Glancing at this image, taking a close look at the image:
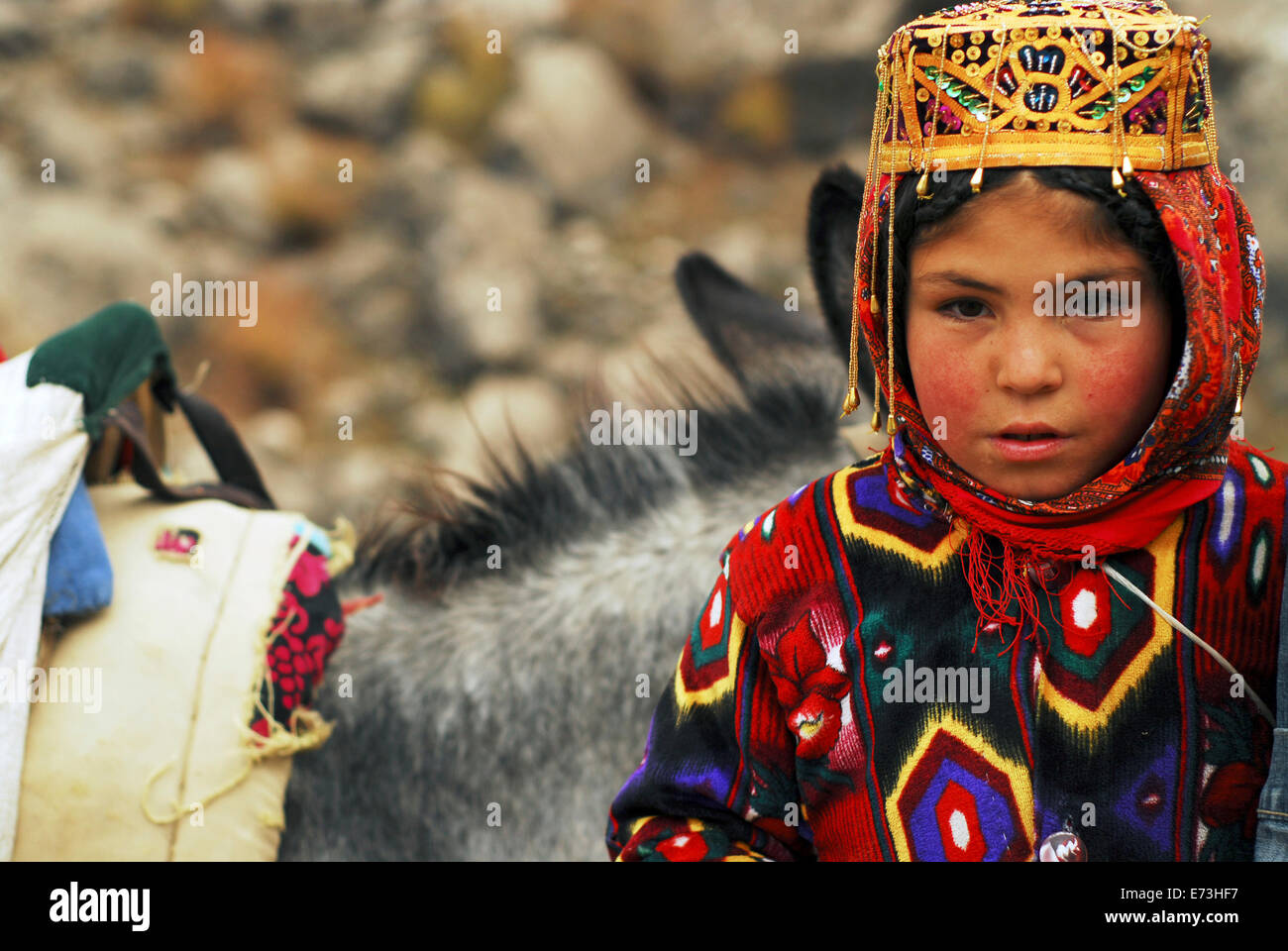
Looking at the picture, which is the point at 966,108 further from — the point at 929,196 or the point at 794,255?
the point at 794,255

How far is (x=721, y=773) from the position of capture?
2.92 ft

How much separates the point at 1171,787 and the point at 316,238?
2.29 m

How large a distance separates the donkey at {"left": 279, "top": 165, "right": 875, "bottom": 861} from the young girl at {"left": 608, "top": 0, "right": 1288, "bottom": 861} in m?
0.59

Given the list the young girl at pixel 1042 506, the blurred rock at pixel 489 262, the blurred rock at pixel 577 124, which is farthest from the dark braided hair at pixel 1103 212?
the blurred rock at pixel 489 262

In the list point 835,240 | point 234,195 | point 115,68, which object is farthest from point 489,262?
point 835,240

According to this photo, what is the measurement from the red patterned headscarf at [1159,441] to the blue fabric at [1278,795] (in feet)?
0.39

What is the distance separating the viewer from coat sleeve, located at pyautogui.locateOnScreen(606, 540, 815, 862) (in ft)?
2.90

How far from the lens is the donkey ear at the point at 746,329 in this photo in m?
1.55

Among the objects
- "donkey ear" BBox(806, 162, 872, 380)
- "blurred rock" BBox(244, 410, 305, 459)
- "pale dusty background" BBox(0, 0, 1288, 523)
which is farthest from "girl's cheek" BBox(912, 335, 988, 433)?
"blurred rock" BBox(244, 410, 305, 459)

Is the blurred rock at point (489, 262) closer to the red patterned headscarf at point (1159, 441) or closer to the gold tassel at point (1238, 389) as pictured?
the red patterned headscarf at point (1159, 441)

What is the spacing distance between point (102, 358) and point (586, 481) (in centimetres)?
65

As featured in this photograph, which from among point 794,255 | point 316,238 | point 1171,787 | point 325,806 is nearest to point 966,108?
point 1171,787

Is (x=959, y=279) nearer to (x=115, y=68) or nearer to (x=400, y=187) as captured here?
(x=400, y=187)
